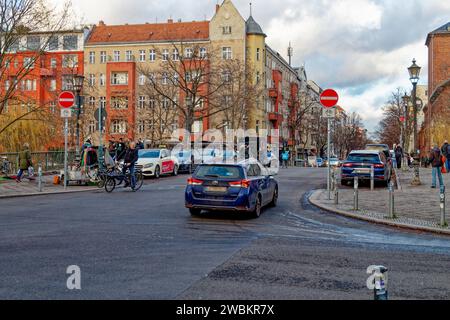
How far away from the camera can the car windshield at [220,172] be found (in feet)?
42.8

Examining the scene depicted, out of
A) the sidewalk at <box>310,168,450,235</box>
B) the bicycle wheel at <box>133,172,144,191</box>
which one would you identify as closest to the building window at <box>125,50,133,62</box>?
the bicycle wheel at <box>133,172,144,191</box>

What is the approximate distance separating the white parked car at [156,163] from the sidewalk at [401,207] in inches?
437

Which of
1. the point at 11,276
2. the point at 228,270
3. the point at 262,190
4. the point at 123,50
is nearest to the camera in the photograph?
the point at 11,276

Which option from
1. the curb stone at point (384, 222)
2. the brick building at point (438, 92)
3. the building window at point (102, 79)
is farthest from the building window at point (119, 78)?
the curb stone at point (384, 222)

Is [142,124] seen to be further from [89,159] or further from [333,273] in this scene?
[333,273]

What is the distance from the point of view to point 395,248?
31.0 feet

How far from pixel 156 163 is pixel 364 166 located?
1116 centimetres

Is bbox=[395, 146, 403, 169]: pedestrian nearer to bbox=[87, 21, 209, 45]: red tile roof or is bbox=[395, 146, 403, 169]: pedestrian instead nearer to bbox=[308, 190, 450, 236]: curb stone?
bbox=[308, 190, 450, 236]: curb stone

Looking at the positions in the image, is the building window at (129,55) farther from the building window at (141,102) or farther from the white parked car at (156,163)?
the white parked car at (156,163)

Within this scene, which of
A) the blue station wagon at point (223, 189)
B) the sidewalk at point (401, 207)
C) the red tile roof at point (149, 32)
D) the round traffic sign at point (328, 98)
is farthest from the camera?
the red tile roof at point (149, 32)

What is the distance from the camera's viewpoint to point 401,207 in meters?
15.4

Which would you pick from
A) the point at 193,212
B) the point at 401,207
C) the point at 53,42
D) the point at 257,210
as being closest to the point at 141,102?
the point at 53,42
